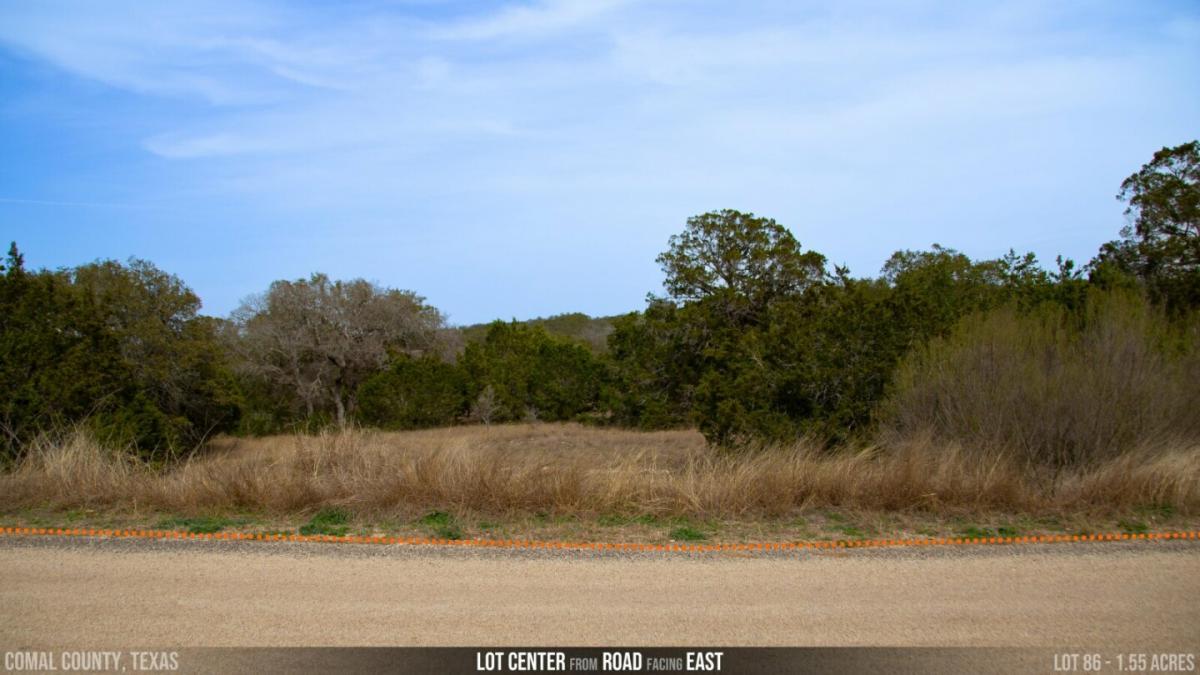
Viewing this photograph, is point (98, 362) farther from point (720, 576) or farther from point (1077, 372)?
point (1077, 372)

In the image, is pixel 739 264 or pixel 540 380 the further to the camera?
pixel 540 380

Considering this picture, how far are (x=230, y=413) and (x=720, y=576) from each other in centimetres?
2742

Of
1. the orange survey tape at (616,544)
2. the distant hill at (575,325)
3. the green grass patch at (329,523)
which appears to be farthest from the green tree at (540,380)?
the distant hill at (575,325)

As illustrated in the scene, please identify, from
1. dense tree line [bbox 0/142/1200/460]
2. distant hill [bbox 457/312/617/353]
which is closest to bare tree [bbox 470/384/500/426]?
dense tree line [bbox 0/142/1200/460]

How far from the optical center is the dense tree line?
525 inches

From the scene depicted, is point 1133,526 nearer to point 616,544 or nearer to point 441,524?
point 616,544

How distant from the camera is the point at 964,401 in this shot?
10.8m

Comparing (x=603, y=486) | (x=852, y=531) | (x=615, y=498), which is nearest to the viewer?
(x=852, y=531)

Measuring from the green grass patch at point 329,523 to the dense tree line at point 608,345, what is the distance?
12.5ft

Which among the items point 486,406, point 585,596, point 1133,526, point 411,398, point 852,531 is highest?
point 585,596

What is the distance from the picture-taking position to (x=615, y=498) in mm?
7871

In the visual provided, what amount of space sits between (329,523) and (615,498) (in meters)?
2.72

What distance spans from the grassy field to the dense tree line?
307 centimetres

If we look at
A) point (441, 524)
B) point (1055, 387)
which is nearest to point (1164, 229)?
point (1055, 387)
